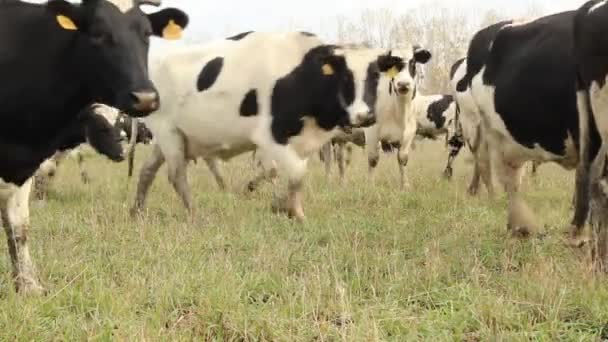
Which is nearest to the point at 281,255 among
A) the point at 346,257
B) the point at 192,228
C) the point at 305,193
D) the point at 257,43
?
the point at 346,257

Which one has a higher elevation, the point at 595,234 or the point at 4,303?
the point at 595,234

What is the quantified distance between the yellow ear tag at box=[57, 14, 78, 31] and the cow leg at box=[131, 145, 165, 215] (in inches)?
176

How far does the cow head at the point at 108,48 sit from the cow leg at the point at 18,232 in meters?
0.94

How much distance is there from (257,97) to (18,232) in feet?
12.4

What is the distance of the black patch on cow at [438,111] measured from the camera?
65.8ft

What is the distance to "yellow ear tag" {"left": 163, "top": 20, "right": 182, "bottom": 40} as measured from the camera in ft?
18.2

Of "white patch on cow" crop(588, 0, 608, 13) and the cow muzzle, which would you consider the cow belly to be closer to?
"white patch on cow" crop(588, 0, 608, 13)

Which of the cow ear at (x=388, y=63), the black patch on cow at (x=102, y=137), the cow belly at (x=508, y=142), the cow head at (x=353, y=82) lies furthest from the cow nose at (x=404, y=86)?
the black patch on cow at (x=102, y=137)

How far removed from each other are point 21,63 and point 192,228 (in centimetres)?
278

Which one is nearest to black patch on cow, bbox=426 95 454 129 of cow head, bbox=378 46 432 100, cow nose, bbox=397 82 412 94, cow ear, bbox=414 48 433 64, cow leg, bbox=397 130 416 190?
cow leg, bbox=397 130 416 190

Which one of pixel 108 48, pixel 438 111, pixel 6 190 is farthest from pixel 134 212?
pixel 438 111

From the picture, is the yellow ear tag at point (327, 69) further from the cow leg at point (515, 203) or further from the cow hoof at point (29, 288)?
the cow hoof at point (29, 288)

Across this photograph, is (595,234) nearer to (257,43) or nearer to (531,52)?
(531,52)

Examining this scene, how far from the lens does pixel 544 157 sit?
6.50 m
